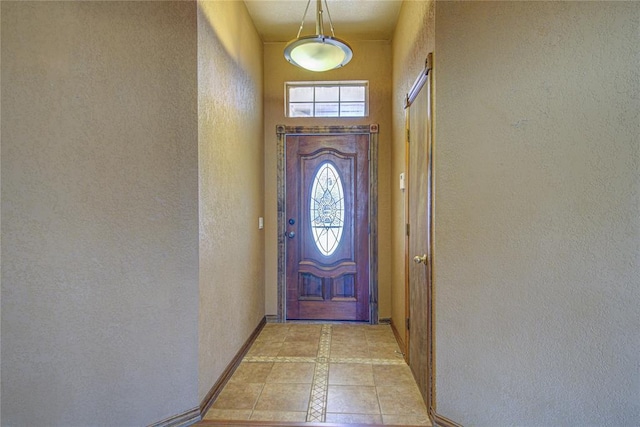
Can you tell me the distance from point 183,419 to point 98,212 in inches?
48.9

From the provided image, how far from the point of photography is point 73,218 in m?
1.70

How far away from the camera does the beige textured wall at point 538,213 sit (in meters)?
1.63

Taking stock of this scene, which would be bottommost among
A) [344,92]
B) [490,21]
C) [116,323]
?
[116,323]

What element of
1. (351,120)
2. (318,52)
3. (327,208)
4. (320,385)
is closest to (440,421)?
(320,385)

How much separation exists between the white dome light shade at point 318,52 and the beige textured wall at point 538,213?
74cm

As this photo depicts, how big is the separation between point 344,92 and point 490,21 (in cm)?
210

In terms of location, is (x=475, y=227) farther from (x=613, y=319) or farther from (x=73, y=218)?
(x=73, y=218)

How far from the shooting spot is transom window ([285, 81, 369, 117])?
3.74 metres

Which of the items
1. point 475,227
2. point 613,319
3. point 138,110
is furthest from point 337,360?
point 138,110

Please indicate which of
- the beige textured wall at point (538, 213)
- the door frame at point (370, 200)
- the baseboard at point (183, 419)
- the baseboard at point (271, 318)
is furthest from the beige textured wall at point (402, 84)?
the baseboard at point (183, 419)

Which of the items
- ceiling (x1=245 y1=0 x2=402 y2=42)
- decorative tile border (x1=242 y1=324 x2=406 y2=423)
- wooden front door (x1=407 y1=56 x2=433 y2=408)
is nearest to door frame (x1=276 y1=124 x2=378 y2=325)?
decorative tile border (x1=242 y1=324 x2=406 y2=423)

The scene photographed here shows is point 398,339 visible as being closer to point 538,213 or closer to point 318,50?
point 538,213

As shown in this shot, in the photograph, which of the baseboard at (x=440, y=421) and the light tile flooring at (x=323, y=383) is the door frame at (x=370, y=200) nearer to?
the light tile flooring at (x=323, y=383)

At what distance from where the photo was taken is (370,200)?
12.1ft
